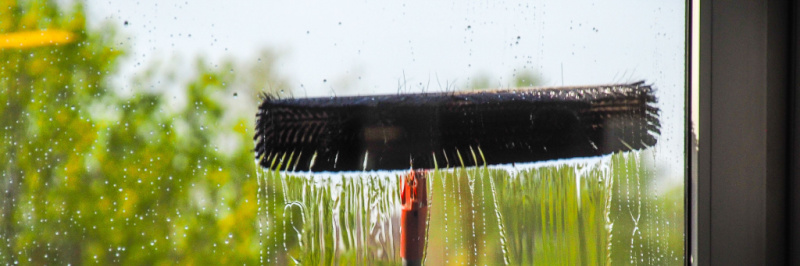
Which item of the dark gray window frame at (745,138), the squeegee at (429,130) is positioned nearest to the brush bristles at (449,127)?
the squeegee at (429,130)

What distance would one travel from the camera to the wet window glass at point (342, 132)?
2.02 feet

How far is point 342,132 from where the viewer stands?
709mm

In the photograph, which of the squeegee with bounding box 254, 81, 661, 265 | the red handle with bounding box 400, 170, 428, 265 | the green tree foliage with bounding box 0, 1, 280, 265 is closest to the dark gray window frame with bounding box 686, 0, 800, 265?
the squeegee with bounding box 254, 81, 661, 265

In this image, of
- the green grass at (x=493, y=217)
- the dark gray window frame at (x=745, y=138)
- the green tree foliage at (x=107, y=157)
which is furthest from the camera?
the dark gray window frame at (x=745, y=138)

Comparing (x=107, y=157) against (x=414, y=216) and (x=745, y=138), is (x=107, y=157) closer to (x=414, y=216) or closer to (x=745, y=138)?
(x=414, y=216)

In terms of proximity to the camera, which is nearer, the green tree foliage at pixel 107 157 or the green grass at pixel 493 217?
the green tree foliage at pixel 107 157

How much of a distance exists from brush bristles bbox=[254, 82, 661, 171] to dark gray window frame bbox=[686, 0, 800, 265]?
121mm

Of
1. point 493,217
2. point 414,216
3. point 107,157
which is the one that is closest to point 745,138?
point 493,217

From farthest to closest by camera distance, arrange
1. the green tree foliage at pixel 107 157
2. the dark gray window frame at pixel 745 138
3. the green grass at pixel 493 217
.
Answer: the dark gray window frame at pixel 745 138 → the green grass at pixel 493 217 → the green tree foliage at pixel 107 157

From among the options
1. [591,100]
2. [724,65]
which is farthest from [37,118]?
[724,65]

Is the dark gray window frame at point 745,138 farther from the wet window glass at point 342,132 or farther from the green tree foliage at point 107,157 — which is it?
the green tree foliage at point 107,157

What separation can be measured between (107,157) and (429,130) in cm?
40

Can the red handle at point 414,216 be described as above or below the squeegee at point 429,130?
below

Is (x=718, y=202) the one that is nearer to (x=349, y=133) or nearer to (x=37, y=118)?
(x=349, y=133)
